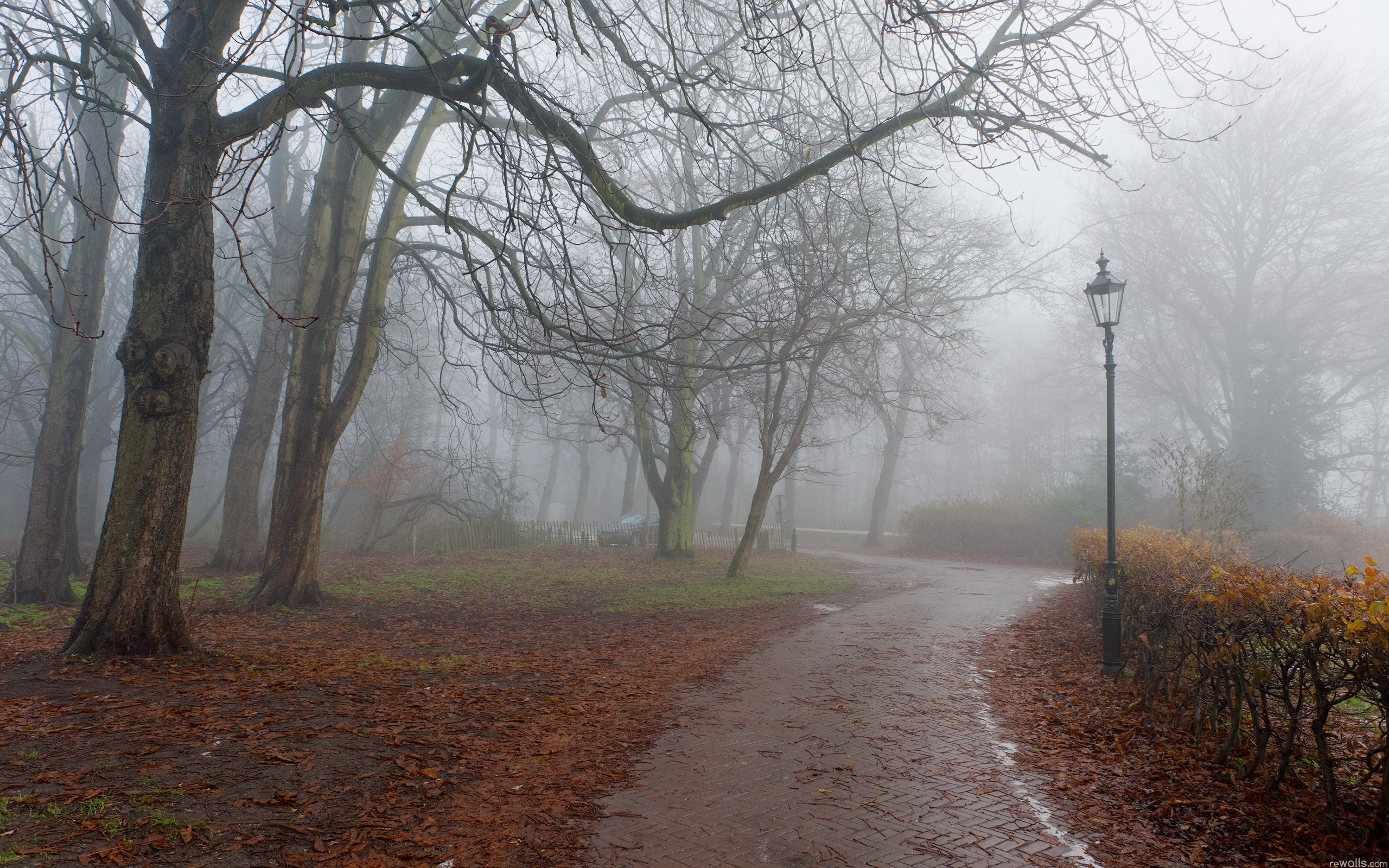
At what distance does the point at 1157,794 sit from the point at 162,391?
7683mm

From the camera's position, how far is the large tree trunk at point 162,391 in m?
6.17

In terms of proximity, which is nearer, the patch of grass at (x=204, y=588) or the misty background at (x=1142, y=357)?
the patch of grass at (x=204, y=588)

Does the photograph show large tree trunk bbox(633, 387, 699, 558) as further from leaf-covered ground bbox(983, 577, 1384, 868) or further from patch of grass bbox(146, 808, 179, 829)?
patch of grass bbox(146, 808, 179, 829)

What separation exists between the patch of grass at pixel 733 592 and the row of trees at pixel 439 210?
230cm

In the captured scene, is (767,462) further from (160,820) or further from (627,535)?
(160,820)

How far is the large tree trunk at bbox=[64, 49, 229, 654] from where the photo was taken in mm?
6168

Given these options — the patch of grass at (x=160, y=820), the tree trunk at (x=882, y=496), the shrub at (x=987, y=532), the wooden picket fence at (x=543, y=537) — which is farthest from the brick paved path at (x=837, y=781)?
the tree trunk at (x=882, y=496)

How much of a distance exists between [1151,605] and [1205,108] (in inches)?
1114

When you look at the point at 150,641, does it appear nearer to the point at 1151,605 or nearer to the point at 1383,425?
the point at 1151,605

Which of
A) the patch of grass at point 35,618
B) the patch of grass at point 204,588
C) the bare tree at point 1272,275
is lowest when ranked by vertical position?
the patch of grass at point 35,618

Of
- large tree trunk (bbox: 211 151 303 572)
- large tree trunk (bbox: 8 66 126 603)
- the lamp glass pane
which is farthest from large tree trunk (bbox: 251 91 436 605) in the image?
the lamp glass pane

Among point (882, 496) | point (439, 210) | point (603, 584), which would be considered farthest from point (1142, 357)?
point (439, 210)

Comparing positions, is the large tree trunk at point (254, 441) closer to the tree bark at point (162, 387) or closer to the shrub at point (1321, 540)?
the tree bark at point (162, 387)

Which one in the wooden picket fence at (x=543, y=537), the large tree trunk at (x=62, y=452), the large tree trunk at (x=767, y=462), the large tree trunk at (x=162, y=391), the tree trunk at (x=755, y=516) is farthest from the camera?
the wooden picket fence at (x=543, y=537)
